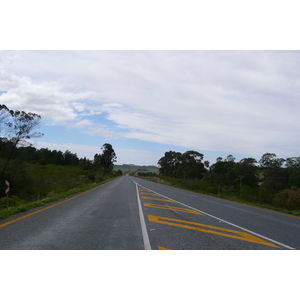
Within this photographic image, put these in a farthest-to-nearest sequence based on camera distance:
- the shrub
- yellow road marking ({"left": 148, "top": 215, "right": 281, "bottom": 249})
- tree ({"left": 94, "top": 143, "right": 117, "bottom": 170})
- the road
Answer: tree ({"left": 94, "top": 143, "right": 117, "bottom": 170})
the shrub
yellow road marking ({"left": 148, "top": 215, "right": 281, "bottom": 249})
the road

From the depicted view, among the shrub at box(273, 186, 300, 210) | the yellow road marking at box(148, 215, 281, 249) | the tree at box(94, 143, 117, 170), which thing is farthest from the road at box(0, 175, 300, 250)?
the tree at box(94, 143, 117, 170)

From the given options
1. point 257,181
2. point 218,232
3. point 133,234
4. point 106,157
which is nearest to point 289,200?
point 218,232

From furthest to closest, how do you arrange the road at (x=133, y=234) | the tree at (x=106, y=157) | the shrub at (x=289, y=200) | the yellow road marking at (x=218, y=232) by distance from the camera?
the tree at (x=106, y=157) < the shrub at (x=289, y=200) < the yellow road marking at (x=218, y=232) < the road at (x=133, y=234)

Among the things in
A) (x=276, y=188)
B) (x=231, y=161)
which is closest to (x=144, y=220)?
(x=276, y=188)

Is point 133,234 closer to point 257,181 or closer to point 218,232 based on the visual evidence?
point 218,232

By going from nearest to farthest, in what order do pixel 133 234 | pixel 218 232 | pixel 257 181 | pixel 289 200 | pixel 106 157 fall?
pixel 133 234 < pixel 218 232 < pixel 289 200 < pixel 257 181 < pixel 106 157

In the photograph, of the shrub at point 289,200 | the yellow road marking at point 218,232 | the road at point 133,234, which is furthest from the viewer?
the shrub at point 289,200

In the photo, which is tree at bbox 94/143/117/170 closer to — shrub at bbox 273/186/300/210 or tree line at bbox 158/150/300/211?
tree line at bbox 158/150/300/211

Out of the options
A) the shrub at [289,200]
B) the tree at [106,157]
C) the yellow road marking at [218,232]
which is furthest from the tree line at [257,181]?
the tree at [106,157]

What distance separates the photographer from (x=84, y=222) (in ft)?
30.3

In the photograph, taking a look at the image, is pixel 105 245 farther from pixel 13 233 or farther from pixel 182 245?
pixel 13 233

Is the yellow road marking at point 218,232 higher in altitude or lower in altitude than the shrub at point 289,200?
lower

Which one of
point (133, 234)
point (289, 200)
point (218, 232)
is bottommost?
point (133, 234)

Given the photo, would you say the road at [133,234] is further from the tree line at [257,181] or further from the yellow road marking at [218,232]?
the tree line at [257,181]
